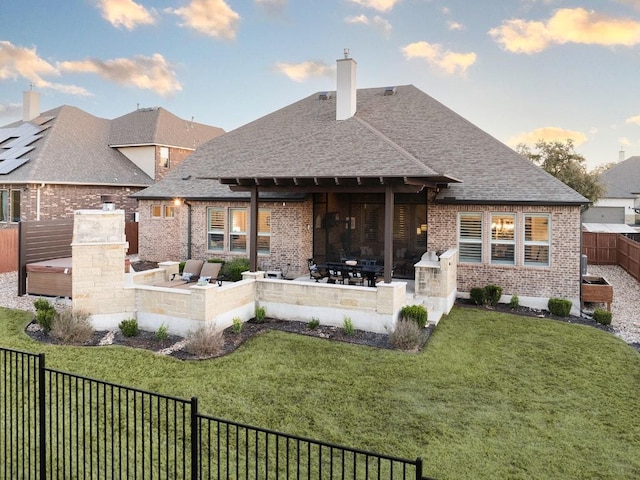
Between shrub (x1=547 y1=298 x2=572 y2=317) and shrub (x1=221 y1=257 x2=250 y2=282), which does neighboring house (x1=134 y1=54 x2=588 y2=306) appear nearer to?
shrub (x1=547 y1=298 x2=572 y2=317)

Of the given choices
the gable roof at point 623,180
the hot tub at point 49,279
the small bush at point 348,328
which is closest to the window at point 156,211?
the hot tub at point 49,279

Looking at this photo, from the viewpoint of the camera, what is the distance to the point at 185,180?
2008 cm

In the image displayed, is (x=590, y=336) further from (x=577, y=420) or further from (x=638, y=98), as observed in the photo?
(x=638, y=98)

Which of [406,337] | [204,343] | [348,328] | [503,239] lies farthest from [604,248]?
[204,343]

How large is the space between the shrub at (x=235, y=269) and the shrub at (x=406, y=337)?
22.7 feet

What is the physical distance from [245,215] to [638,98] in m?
20.9

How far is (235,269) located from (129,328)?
5143 mm

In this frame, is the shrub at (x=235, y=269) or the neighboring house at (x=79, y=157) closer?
the shrub at (x=235, y=269)

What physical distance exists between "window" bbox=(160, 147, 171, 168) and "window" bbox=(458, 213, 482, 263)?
22.1 meters

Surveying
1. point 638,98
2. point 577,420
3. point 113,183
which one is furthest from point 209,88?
point 577,420

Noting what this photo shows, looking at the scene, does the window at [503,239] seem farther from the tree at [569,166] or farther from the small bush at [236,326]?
the tree at [569,166]

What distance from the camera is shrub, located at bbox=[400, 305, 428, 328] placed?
1123 centimetres

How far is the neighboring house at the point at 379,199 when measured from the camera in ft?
42.1

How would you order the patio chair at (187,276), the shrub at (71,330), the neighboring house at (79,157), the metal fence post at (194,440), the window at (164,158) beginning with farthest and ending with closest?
the window at (164,158)
the neighboring house at (79,157)
the patio chair at (187,276)
the shrub at (71,330)
the metal fence post at (194,440)
